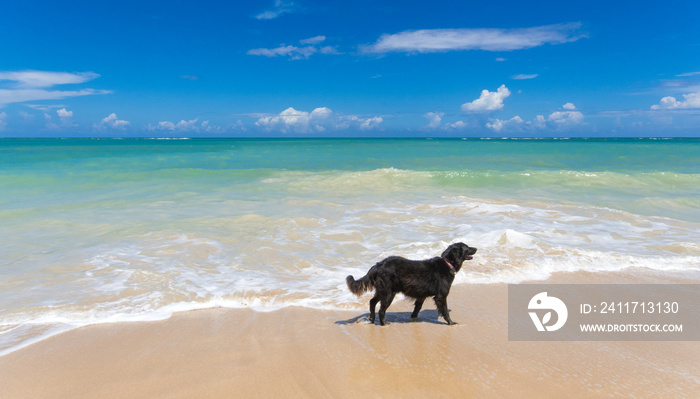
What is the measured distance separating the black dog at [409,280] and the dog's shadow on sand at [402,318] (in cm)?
24

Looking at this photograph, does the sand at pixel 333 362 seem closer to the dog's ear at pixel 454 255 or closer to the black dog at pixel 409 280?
the black dog at pixel 409 280

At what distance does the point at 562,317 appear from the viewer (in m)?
5.28

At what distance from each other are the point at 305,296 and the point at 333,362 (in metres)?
2.01

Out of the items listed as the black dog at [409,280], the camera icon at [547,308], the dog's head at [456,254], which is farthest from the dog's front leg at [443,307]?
the camera icon at [547,308]

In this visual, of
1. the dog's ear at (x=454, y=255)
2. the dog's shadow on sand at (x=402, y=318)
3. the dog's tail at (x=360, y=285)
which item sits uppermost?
the dog's ear at (x=454, y=255)

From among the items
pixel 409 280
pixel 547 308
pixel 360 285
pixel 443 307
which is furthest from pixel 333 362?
pixel 547 308

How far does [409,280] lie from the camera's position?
4.83 meters

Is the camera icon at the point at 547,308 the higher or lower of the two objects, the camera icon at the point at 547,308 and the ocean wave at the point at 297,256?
the lower

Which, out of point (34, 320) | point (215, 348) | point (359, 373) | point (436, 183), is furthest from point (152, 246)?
point (436, 183)

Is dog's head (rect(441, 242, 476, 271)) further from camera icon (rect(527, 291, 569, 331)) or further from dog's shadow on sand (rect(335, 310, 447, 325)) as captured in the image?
camera icon (rect(527, 291, 569, 331))

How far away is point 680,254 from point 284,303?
7.89 m

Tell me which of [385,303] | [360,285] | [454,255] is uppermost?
[454,255]

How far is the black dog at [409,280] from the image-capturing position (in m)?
4.81

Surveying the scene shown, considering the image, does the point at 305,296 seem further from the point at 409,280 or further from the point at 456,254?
the point at 456,254
